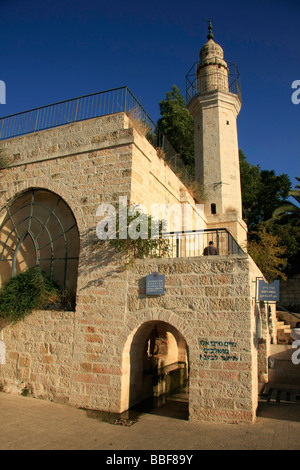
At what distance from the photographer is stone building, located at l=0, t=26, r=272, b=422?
525cm

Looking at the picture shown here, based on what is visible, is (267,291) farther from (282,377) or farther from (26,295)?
(26,295)

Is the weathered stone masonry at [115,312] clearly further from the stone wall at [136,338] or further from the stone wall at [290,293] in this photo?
the stone wall at [290,293]

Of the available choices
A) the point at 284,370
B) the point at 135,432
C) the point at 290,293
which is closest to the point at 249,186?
the point at 290,293

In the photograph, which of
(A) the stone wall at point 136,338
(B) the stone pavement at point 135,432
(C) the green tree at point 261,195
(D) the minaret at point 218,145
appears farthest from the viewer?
(C) the green tree at point 261,195

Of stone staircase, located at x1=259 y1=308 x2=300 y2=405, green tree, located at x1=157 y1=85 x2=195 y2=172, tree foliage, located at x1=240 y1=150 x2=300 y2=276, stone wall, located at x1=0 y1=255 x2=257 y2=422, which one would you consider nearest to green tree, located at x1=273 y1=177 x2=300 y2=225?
tree foliage, located at x1=240 y1=150 x2=300 y2=276

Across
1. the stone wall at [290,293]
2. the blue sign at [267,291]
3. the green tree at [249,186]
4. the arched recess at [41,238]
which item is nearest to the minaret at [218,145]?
the blue sign at [267,291]

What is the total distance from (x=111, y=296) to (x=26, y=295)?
189 cm

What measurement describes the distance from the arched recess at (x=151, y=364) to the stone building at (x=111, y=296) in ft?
0.10

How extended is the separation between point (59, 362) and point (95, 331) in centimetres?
96

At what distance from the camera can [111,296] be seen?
20.2 ft

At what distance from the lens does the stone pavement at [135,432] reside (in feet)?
13.9

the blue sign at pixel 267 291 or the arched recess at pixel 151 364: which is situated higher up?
the blue sign at pixel 267 291
